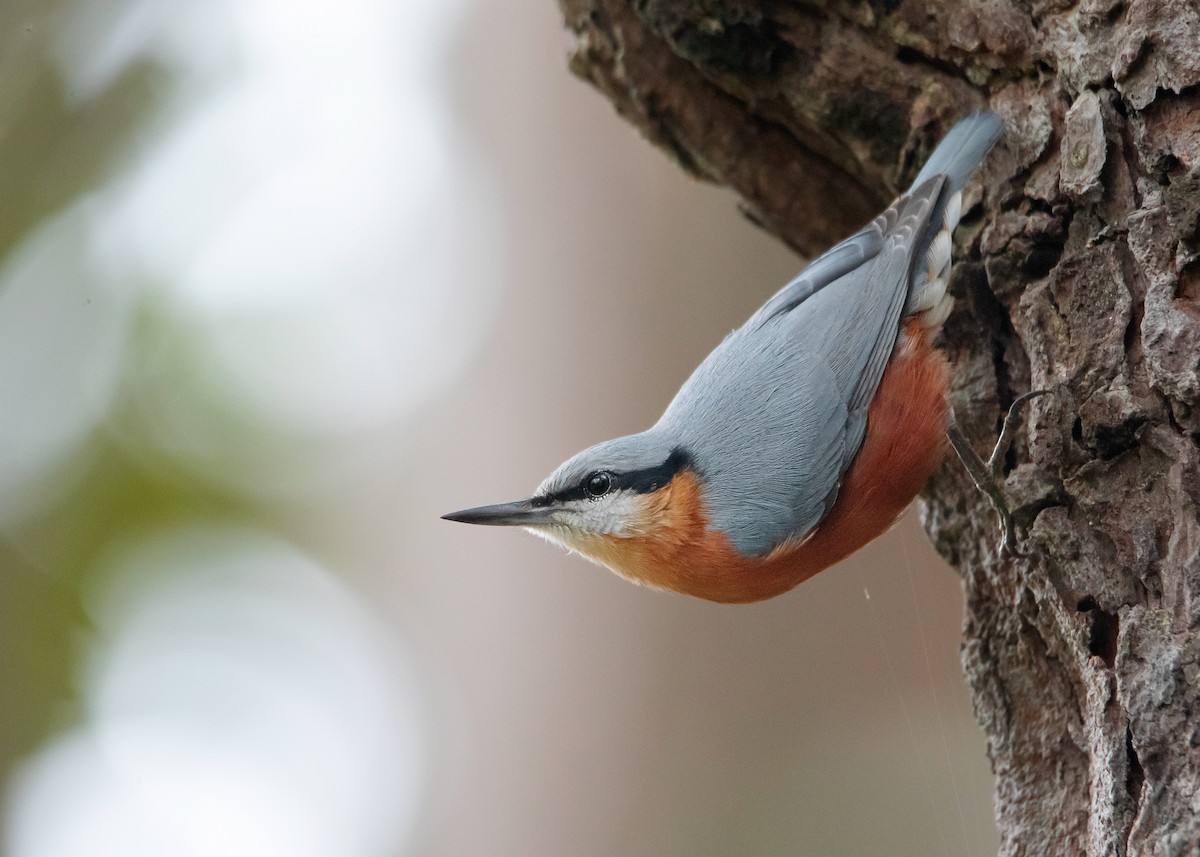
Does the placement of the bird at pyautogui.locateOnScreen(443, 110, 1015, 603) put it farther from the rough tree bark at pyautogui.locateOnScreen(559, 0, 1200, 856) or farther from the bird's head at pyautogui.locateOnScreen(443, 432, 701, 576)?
the rough tree bark at pyautogui.locateOnScreen(559, 0, 1200, 856)

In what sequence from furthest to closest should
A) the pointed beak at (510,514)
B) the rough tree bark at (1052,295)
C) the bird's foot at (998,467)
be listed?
the pointed beak at (510,514) < the bird's foot at (998,467) < the rough tree bark at (1052,295)

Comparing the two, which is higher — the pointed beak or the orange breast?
the pointed beak

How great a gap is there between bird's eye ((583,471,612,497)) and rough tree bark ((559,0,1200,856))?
921mm

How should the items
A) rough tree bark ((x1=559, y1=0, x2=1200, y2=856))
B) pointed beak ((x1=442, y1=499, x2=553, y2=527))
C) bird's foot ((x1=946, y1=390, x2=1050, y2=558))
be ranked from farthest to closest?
pointed beak ((x1=442, y1=499, x2=553, y2=527)) < bird's foot ((x1=946, y1=390, x2=1050, y2=558)) < rough tree bark ((x1=559, y1=0, x2=1200, y2=856))

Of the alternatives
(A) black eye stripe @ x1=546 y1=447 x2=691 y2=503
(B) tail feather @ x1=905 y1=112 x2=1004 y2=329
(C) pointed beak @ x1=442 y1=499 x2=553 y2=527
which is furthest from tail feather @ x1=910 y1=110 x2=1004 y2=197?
(C) pointed beak @ x1=442 y1=499 x2=553 y2=527

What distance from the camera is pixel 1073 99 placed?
2.17 m

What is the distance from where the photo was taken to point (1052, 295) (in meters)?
2.13

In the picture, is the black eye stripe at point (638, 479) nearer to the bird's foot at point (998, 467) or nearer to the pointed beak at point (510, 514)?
the pointed beak at point (510, 514)

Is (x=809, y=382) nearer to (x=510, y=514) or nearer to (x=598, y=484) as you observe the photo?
(x=598, y=484)

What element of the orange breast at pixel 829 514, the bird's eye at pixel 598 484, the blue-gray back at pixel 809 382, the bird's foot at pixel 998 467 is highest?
the bird's eye at pixel 598 484

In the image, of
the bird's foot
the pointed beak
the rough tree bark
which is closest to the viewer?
the rough tree bark

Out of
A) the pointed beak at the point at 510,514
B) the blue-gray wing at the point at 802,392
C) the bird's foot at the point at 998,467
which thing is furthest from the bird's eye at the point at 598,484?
the bird's foot at the point at 998,467

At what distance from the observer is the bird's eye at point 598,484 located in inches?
96.9

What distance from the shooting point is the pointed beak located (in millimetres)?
2368
